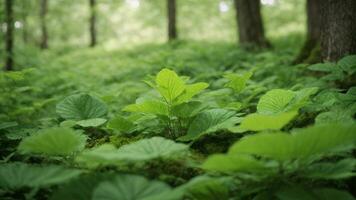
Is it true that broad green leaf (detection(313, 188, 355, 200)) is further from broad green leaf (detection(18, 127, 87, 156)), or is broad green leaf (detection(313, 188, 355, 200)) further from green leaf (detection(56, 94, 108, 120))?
green leaf (detection(56, 94, 108, 120))

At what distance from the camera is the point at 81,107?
2.44 m

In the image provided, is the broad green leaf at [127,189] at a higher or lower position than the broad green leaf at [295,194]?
higher

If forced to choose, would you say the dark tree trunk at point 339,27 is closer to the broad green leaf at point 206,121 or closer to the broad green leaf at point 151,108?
the broad green leaf at point 206,121

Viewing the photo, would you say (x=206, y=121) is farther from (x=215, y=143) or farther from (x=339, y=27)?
(x=339, y=27)

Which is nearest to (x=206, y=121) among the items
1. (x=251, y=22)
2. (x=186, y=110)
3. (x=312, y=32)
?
(x=186, y=110)

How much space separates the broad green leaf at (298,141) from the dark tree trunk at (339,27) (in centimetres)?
229

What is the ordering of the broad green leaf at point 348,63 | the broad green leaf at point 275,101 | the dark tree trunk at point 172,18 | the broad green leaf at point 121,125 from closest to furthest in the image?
the broad green leaf at point 275,101
the broad green leaf at point 121,125
the broad green leaf at point 348,63
the dark tree trunk at point 172,18

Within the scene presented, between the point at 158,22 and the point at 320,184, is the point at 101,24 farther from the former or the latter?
the point at 320,184

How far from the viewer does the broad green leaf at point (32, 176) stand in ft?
4.45

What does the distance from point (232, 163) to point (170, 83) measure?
87cm

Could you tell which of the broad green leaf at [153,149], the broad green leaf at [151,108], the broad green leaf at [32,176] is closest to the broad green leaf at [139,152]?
the broad green leaf at [153,149]

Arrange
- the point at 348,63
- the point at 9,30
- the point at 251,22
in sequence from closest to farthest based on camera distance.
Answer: the point at 348,63, the point at 9,30, the point at 251,22

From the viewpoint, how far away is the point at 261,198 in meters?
1.42

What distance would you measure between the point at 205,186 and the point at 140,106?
82 cm
